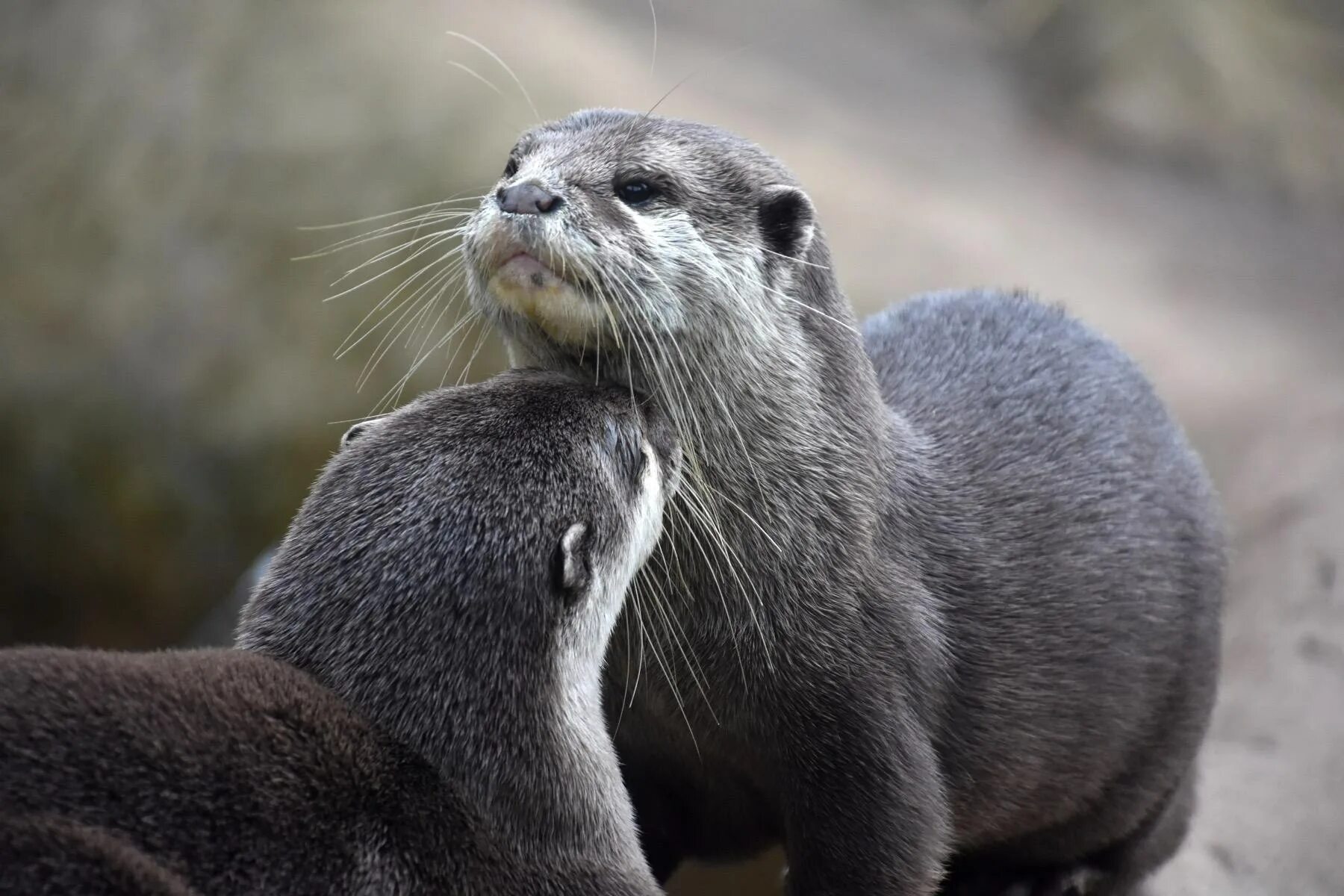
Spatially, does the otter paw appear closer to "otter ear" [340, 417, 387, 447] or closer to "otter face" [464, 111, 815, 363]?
"otter face" [464, 111, 815, 363]

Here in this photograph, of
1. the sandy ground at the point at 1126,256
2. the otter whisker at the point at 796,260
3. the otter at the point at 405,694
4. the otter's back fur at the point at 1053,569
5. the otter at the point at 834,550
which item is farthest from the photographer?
the sandy ground at the point at 1126,256

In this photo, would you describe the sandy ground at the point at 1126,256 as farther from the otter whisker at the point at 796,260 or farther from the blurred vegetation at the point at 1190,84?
the otter whisker at the point at 796,260

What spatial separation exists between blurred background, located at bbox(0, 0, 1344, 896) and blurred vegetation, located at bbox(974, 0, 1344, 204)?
24.7 inches

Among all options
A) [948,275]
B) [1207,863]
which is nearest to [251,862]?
[1207,863]

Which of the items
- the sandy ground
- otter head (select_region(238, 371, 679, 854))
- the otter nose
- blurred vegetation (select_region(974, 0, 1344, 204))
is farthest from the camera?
blurred vegetation (select_region(974, 0, 1344, 204))

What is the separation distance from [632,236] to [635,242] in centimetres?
1

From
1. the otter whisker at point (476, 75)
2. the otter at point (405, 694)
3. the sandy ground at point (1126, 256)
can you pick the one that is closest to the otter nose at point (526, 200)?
the otter at point (405, 694)

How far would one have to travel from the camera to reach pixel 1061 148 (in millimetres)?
6582

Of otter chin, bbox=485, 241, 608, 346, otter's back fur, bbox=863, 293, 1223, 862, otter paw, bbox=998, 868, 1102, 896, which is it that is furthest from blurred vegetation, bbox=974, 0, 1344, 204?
otter chin, bbox=485, 241, 608, 346

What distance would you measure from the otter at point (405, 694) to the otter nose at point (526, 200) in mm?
275

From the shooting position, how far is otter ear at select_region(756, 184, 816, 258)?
247 cm

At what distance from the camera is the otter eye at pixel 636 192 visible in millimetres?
2373

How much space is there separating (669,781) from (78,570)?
3.07 meters

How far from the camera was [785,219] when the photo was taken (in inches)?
98.3
